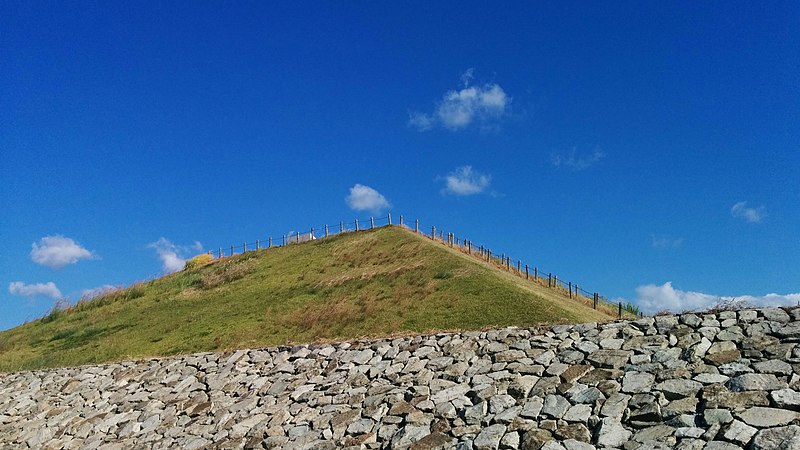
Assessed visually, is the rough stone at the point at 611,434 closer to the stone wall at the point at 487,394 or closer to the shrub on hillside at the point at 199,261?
the stone wall at the point at 487,394

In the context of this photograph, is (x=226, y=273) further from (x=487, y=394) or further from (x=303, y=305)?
(x=487, y=394)

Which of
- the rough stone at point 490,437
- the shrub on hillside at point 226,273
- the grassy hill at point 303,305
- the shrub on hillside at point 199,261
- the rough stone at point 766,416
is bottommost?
the rough stone at point 490,437

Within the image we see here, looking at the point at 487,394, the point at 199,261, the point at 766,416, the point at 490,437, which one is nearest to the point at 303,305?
the point at 487,394

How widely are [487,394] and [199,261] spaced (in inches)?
2188

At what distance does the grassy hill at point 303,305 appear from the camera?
1061 inches

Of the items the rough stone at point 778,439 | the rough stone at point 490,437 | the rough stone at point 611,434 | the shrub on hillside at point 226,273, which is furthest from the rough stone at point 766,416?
the shrub on hillside at point 226,273

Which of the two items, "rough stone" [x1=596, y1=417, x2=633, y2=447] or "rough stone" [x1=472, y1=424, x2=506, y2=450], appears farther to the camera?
"rough stone" [x1=472, y1=424, x2=506, y2=450]

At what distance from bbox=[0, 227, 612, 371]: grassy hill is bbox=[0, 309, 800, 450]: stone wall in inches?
290

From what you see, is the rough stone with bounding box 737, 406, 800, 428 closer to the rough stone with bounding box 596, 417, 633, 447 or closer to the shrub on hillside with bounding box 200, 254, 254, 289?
the rough stone with bounding box 596, 417, 633, 447

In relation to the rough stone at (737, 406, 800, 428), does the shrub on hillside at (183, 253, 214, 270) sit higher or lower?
Result: higher

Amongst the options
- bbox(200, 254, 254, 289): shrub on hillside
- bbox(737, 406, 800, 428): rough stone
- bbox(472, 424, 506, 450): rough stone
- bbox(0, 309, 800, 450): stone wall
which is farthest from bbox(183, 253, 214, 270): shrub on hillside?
bbox(737, 406, 800, 428): rough stone

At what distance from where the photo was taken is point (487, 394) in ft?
43.0

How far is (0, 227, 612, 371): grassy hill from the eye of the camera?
88.4 feet

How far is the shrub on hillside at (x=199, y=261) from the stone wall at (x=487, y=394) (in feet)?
134
